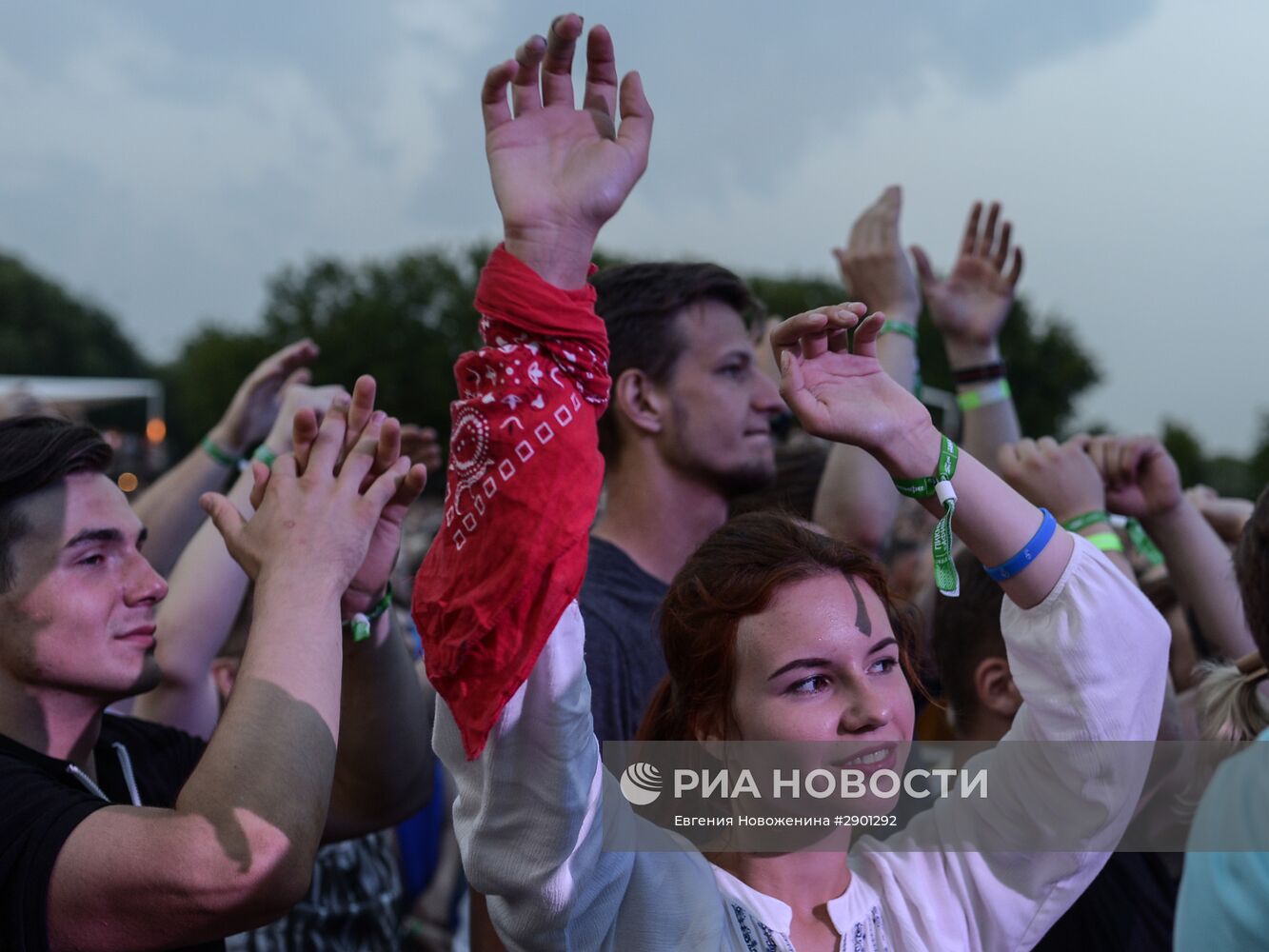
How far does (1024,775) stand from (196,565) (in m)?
1.85

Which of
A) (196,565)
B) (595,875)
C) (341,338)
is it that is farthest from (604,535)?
(341,338)

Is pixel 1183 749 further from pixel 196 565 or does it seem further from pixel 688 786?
pixel 196 565

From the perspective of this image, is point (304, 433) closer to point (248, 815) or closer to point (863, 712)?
point (248, 815)

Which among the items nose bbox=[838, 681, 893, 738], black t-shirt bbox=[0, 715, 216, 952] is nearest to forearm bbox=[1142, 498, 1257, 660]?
nose bbox=[838, 681, 893, 738]

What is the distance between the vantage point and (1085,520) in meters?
2.29

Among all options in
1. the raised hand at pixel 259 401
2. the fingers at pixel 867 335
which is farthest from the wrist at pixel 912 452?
the raised hand at pixel 259 401

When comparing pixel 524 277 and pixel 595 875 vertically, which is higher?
pixel 524 277

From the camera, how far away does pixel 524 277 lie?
4.92ft

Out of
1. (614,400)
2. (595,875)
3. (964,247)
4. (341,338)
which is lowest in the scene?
(595,875)

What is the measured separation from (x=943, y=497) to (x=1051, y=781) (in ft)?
1.70

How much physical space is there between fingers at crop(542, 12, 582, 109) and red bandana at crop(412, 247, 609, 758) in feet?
0.97

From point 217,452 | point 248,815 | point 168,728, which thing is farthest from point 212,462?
point 248,815

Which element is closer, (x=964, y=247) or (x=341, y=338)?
(x=964, y=247)

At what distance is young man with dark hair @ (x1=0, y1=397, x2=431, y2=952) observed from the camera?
1.59 metres
